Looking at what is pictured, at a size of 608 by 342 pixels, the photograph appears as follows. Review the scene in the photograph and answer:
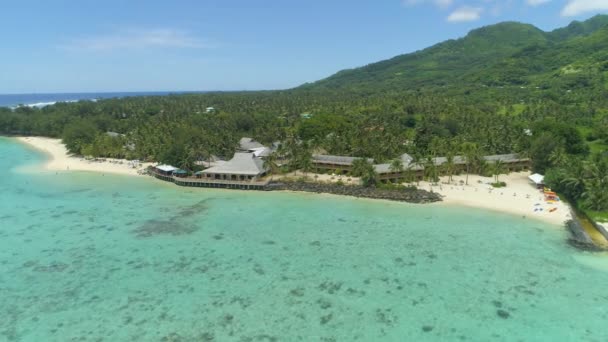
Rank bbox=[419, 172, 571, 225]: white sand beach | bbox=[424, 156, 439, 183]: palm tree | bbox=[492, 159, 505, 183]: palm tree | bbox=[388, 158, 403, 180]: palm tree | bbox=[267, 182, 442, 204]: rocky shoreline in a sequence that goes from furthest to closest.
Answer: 1. bbox=[424, 156, 439, 183]: palm tree
2. bbox=[492, 159, 505, 183]: palm tree
3. bbox=[388, 158, 403, 180]: palm tree
4. bbox=[267, 182, 442, 204]: rocky shoreline
5. bbox=[419, 172, 571, 225]: white sand beach

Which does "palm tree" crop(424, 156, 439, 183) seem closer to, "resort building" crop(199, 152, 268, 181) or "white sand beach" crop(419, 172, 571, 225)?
"white sand beach" crop(419, 172, 571, 225)

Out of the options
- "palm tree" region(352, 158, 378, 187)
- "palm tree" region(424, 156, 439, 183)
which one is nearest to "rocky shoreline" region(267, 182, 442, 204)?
"palm tree" region(352, 158, 378, 187)

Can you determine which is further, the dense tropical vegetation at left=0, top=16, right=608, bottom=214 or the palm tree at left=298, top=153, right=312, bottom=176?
the palm tree at left=298, top=153, right=312, bottom=176

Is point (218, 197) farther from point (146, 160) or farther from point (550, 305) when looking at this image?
point (550, 305)

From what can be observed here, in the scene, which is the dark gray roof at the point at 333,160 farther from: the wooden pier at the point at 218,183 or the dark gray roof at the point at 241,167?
the wooden pier at the point at 218,183

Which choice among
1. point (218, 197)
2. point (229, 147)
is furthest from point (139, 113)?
point (218, 197)

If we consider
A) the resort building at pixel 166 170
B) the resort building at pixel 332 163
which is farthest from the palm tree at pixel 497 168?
the resort building at pixel 166 170

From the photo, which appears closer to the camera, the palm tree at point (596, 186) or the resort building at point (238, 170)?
the palm tree at point (596, 186)
